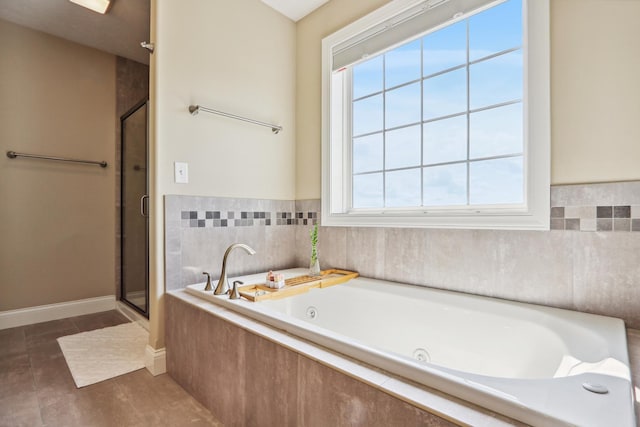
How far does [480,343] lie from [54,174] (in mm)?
3475

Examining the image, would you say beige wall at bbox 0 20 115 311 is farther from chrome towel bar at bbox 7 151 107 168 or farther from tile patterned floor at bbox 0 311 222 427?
tile patterned floor at bbox 0 311 222 427

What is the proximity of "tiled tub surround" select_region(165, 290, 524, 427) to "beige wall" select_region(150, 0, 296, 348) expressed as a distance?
1.52 feet

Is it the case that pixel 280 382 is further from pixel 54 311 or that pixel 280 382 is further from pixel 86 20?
pixel 86 20

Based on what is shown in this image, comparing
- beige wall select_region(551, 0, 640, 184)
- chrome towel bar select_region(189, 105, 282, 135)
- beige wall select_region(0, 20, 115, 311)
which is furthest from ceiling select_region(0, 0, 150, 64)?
beige wall select_region(551, 0, 640, 184)

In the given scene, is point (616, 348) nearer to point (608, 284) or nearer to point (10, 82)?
point (608, 284)

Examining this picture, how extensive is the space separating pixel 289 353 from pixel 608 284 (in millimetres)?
1300

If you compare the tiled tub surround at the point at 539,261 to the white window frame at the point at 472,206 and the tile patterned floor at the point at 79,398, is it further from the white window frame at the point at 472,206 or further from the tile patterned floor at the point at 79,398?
the tile patterned floor at the point at 79,398

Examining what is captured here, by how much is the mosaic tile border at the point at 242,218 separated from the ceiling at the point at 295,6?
160cm

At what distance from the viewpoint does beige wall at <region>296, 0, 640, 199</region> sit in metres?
1.21

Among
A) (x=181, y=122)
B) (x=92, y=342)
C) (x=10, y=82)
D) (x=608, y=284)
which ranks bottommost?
(x=92, y=342)

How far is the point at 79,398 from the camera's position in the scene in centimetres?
154

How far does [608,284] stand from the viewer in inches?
49.3

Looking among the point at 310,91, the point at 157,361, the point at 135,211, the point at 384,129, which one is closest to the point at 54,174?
the point at 135,211

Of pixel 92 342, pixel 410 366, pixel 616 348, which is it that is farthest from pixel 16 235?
pixel 616 348
